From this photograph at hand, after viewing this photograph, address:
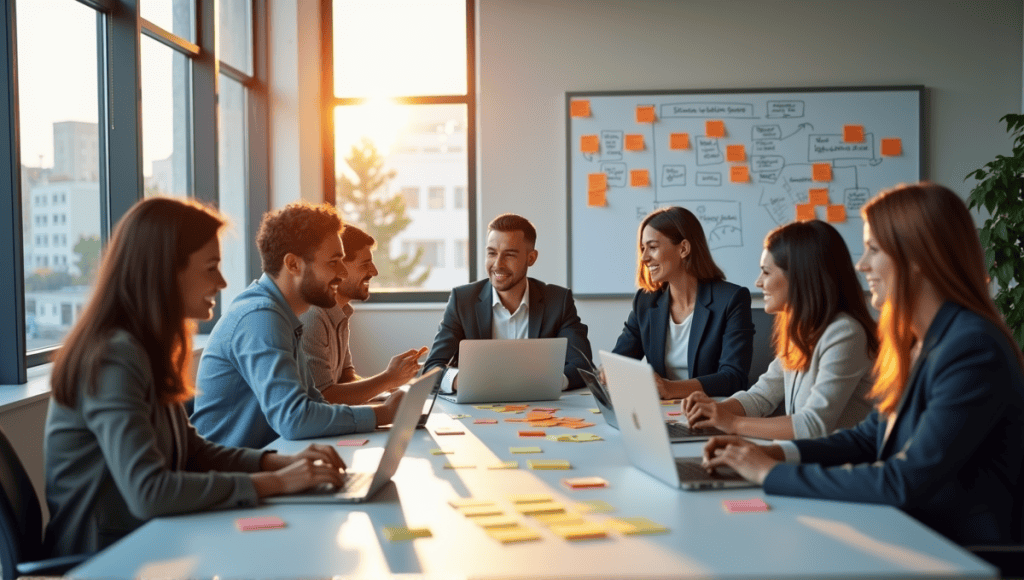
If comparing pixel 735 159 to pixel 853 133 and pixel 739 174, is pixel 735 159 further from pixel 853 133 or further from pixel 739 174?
pixel 853 133

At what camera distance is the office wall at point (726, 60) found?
5180 millimetres

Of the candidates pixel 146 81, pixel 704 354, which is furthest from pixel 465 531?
pixel 146 81

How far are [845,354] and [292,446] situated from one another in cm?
133

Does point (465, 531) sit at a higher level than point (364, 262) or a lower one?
lower

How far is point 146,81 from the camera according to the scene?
4145mm

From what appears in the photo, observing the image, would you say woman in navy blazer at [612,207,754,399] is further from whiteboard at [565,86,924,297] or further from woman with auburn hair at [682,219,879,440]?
whiteboard at [565,86,924,297]

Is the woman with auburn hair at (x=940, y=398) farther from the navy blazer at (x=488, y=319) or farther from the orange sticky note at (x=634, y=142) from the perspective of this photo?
the orange sticky note at (x=634, y=142)

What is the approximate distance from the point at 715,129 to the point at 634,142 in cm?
48

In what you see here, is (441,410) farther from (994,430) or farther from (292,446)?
(994,430)

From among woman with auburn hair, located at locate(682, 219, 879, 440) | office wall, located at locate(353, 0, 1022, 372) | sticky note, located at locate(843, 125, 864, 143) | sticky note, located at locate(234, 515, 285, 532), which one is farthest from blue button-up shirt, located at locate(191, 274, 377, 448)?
sticky note, located at locate(843, 125, 864, 143)

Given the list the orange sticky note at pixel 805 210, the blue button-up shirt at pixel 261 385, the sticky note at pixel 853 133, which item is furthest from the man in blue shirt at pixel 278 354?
the sticky note at pixel 853 133

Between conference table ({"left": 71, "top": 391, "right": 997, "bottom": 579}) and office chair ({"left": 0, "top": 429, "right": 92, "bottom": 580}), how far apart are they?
0.66 ft

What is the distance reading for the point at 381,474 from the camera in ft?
5.28

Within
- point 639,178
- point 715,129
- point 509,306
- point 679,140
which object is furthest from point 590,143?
point 509,306
